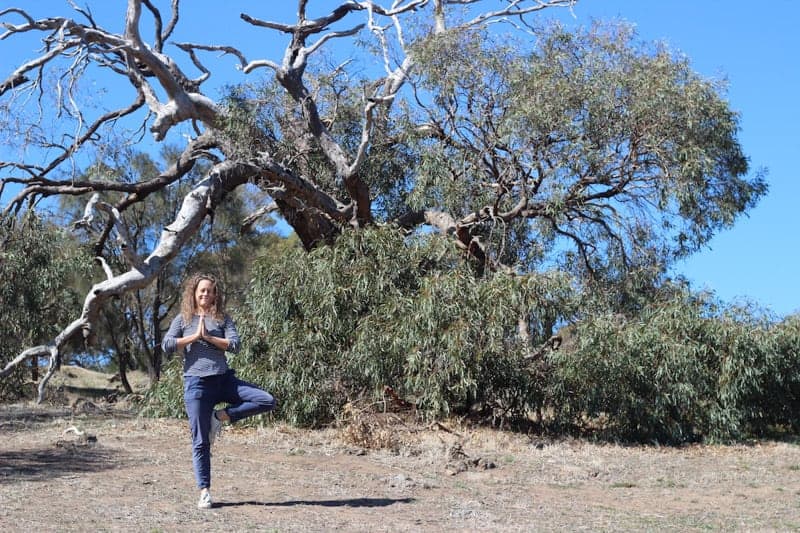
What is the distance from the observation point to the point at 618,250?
50.6 ft

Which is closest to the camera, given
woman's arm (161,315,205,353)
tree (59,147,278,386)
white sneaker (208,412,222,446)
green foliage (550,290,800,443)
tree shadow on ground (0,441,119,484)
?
woman's arm (161,315,205,353)

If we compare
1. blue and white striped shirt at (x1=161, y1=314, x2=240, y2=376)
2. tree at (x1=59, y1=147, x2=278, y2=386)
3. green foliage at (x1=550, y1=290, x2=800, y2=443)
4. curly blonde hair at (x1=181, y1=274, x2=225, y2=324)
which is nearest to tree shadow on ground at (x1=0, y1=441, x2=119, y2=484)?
blue and white striped shirt at (x1=161, y1=314, x2=240, y2=376)

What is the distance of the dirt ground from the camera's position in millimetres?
6434

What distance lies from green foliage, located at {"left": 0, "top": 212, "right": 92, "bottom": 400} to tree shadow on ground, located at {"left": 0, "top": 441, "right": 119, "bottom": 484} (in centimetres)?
602

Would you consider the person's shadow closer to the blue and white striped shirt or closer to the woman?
the woman

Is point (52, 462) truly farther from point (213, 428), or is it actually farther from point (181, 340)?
point (181, 340)

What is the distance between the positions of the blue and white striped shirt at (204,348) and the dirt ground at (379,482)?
0.94 metres

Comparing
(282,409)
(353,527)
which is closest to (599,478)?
(353,527)

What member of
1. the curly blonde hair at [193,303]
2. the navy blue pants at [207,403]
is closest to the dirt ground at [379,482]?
the navy blue pants at [207,403]

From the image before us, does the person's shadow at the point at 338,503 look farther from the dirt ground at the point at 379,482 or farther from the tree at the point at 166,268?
the tree at the point at 166,268

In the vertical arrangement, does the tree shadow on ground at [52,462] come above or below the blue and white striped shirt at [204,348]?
below

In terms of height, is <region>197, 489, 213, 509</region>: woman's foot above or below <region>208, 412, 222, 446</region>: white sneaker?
below

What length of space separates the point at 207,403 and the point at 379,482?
86.7 inches

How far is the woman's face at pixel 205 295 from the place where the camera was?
655 cm
